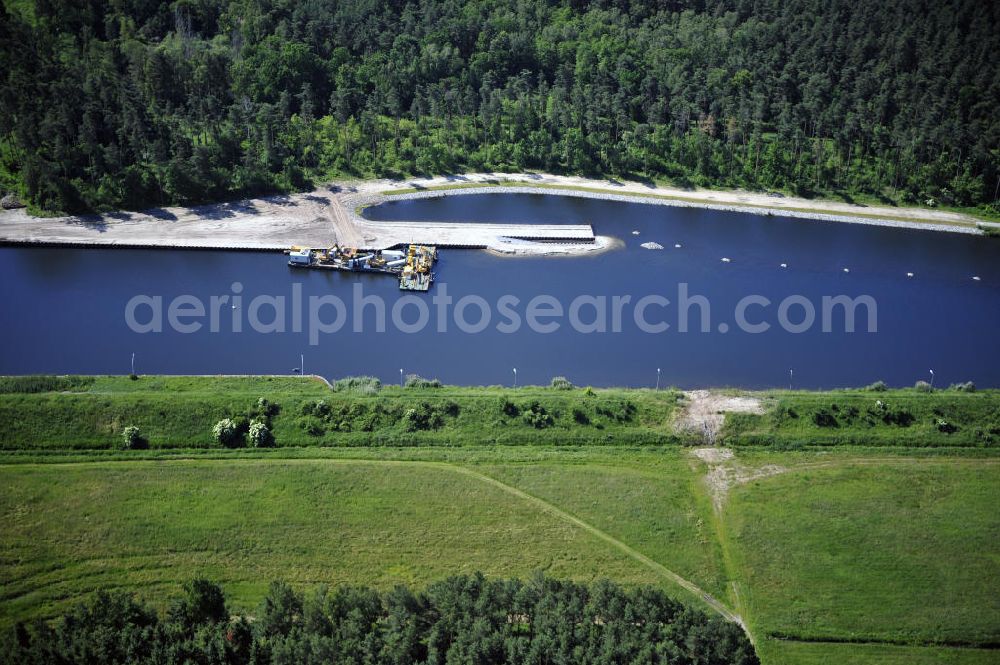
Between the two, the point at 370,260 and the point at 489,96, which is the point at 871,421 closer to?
the point at 370,260

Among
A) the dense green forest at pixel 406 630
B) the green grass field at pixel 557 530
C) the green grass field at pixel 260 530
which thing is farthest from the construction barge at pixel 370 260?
the dense green forest at pixel 406 630

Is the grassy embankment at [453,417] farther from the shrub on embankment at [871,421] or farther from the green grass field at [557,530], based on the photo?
the green grass field at [557,530]

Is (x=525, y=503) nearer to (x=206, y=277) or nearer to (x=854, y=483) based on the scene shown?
(x=854, y=483)

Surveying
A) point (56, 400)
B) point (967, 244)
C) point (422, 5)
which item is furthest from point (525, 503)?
point (422, 5)

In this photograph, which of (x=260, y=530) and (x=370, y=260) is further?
(x=370, y=260)

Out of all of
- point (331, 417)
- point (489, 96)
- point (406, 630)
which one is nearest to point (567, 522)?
point (406, 630)

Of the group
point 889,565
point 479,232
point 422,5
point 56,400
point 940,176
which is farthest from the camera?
point 422,5
